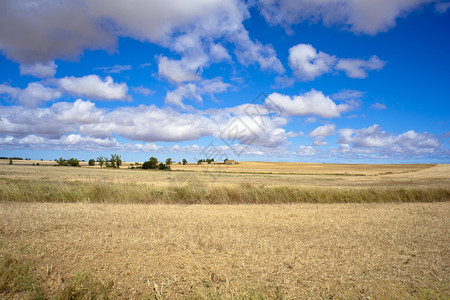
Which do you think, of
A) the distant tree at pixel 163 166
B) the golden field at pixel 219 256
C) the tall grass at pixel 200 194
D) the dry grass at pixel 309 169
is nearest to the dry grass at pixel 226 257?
the golden field at pixel 219 256

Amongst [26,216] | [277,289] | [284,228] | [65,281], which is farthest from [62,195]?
[277,289]

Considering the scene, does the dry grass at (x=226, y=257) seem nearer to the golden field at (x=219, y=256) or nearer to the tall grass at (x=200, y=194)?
the golden field at (x=219, y=256)

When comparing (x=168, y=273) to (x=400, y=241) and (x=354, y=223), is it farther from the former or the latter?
(x=354, y=223)

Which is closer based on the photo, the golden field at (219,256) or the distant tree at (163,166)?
the golden field at (219,256)

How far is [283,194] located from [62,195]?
12084mm

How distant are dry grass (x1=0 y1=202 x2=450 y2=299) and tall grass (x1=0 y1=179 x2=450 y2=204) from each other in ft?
18.3

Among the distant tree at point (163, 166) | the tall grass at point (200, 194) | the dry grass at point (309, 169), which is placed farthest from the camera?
the distant tree at point (163, 166)

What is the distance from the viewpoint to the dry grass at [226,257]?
13.9 ft

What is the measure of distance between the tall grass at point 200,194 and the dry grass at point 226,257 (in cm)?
556

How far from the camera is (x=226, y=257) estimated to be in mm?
5316

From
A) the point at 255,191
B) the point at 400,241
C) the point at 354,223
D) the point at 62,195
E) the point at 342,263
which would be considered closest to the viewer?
the point at 342,263

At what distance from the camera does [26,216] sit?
8273 mm

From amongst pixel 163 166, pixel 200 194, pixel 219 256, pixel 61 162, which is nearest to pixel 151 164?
pixel 163 166

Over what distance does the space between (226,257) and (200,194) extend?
10.1 m
